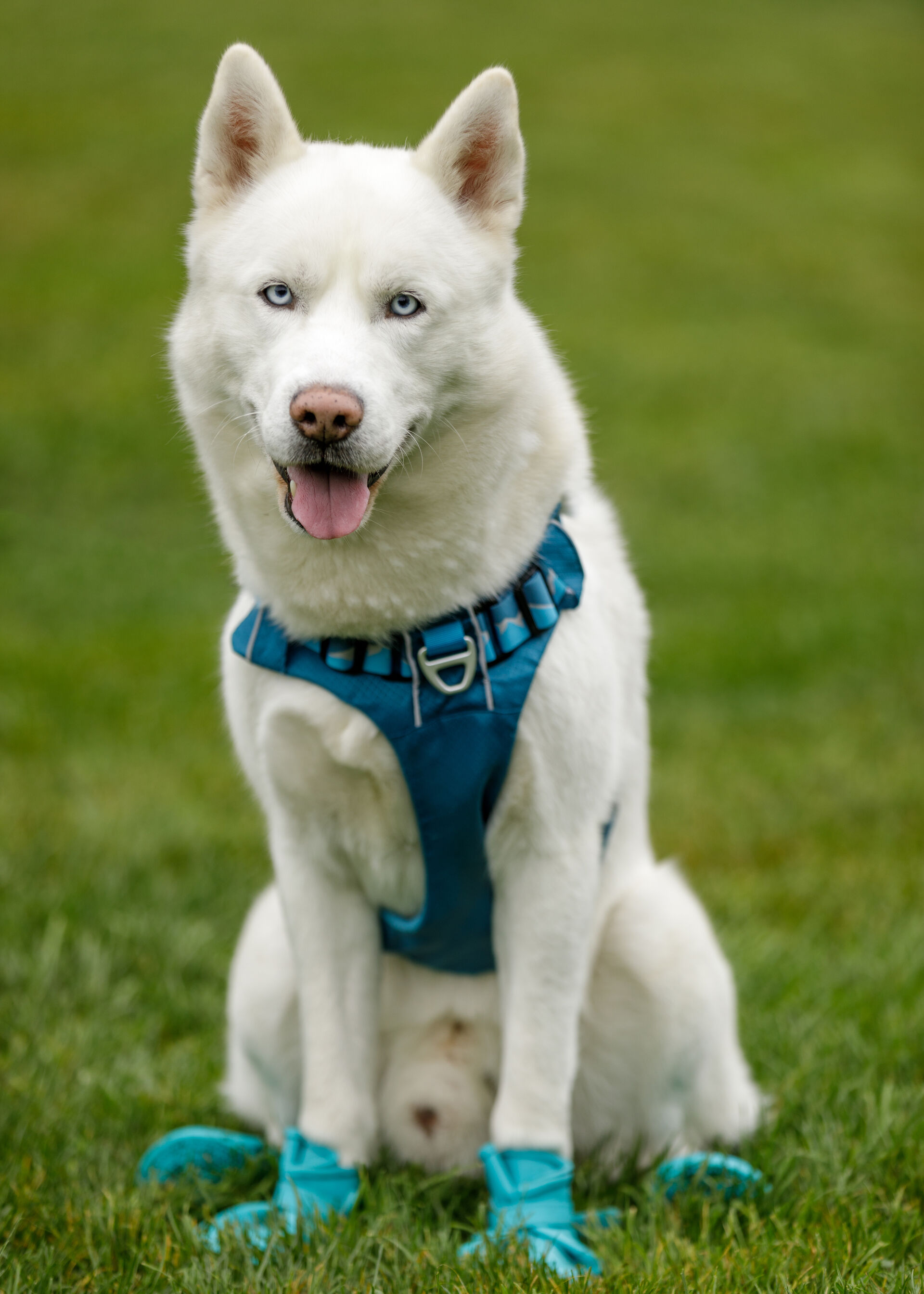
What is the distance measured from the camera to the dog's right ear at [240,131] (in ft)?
8.09

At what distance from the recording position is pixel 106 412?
10.9 m

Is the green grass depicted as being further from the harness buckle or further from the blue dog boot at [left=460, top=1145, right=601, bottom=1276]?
the harness buckle

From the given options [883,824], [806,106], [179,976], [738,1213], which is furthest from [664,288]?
[738,1213]

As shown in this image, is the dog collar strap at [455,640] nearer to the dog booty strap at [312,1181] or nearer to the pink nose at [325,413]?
the pink nose at [325,413]

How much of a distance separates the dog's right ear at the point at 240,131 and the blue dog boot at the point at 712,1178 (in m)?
2.18

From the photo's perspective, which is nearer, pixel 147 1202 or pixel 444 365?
pixel 444 365

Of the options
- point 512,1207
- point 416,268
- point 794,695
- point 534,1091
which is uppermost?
point 416,268

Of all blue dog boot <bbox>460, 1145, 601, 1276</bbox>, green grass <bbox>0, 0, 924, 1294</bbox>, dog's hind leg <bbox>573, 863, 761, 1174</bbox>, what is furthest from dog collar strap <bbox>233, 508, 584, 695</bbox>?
blue dog boot <bbox>460, 1145, 601, 1276</bbox>

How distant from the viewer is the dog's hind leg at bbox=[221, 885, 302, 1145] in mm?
2988

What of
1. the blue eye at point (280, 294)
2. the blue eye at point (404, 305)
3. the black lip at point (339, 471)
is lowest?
the black lip at point (339, 471)

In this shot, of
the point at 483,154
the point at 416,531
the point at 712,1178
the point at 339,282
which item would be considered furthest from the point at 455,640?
the point at 712,1178

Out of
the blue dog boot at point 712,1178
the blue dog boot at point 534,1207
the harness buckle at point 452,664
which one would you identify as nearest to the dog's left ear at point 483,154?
the harness buckle at point 452,664

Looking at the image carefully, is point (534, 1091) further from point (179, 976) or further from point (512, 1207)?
point (179, 976)

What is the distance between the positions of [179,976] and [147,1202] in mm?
1323
